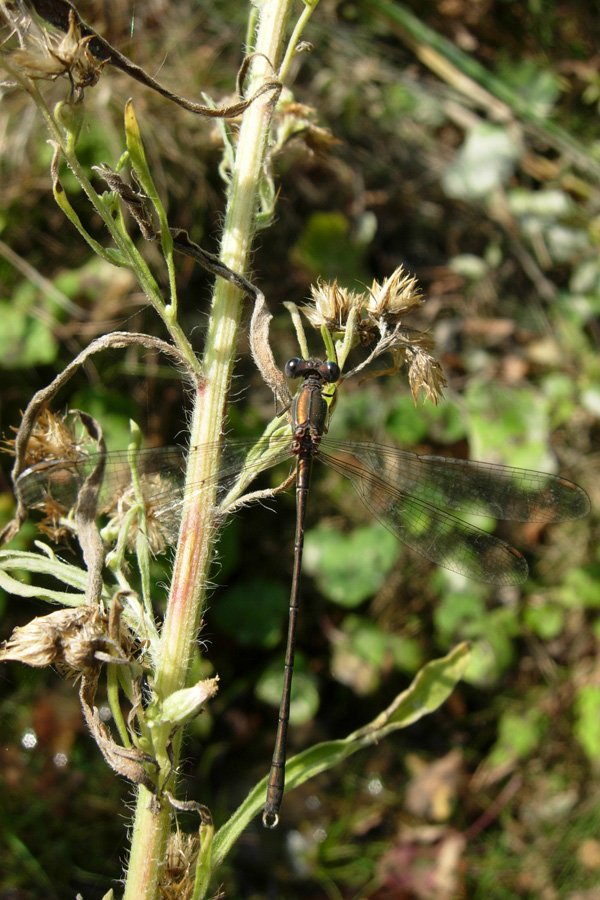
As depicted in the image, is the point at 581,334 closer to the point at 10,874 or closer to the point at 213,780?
the point at 213,780

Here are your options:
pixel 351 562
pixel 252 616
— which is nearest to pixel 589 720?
pixel 351 562

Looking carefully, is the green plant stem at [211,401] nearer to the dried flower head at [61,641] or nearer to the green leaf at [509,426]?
the dried flower head at [61,641]

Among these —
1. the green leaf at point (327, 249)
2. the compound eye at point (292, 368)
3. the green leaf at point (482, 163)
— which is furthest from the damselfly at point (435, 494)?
the green leaf at point (482, 163)

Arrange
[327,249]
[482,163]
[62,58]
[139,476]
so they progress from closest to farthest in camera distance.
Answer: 1. [62,58]
2. [139,476]
3. [327,249]
4. [482,163]

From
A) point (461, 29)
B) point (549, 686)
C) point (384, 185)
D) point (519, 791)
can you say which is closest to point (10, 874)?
point (519, 791)

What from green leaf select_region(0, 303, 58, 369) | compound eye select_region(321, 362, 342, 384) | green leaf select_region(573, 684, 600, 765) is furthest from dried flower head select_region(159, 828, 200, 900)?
green leaf select_region(573, 684, 600, 765)

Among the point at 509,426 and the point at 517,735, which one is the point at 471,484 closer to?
the point at 509,426

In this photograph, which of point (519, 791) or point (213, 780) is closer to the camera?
point (213, 780)
